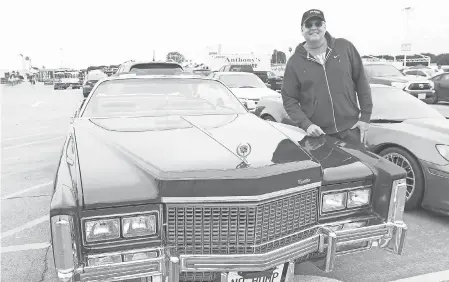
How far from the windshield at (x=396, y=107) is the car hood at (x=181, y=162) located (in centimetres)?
239

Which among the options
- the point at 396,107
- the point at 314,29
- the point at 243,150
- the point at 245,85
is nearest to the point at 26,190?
the point at 243,150

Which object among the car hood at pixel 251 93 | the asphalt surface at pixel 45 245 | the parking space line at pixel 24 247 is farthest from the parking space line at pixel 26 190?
the car hood at pixel 251 93

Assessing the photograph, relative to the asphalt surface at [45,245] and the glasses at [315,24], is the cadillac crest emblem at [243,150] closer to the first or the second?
the asphalt surface at [45,245]

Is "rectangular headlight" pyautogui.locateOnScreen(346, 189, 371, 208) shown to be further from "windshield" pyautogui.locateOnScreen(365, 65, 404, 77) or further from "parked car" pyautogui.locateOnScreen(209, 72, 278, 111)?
"windshield" pyautogui.locateOnScreen(365, 65, 404, 77)

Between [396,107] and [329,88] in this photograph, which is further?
[396,107]

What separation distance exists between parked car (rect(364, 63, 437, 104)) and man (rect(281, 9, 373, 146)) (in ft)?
36.2

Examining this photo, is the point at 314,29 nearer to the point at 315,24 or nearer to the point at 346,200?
the point at 315,24

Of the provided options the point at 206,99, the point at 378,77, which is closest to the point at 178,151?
the point at 206,99

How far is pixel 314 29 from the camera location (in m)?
3.67

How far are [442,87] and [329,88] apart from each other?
1407cm

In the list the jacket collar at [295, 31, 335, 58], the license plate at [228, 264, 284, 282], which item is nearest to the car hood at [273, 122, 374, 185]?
the license plate at [228, 264, 284, 282]

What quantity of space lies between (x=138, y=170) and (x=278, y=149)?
0.90 meters

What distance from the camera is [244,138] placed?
2.90 meters

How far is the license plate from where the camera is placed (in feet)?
7.11
